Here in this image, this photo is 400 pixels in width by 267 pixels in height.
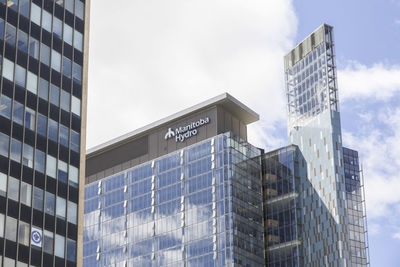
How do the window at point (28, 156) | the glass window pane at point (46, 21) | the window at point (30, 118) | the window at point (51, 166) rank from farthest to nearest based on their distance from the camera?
1. the glass window pane at point (46, 21)
2. the window at point (51, 166)
3. the window at point (30, 118)
4. the window at point (28, 156)

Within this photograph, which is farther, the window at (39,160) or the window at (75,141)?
the window at (75,141)

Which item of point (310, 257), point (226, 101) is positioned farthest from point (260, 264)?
point (226, 101)

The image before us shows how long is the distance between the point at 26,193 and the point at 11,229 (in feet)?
15.3

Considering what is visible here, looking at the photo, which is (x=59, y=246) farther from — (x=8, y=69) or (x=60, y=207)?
(x=8, y=69)

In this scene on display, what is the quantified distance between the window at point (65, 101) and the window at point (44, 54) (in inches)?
154

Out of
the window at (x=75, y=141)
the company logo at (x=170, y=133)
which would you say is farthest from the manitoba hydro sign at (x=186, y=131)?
the window at (x=75, y=141)

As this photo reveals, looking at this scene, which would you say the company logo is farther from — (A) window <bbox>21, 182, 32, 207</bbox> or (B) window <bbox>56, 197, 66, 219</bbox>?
(A) window <bbox>21, 182, 32, 207</bbox>

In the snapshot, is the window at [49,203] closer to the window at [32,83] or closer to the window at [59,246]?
the window at [59,246]

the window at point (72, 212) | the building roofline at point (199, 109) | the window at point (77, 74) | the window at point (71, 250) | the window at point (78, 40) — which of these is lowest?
the window at point (71, 250)

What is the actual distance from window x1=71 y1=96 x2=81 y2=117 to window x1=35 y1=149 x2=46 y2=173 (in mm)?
8375

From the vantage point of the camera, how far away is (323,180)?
15250 cm

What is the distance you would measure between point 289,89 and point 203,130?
81.5ft

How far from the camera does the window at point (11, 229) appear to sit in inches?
3179

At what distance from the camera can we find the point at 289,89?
17050cm
